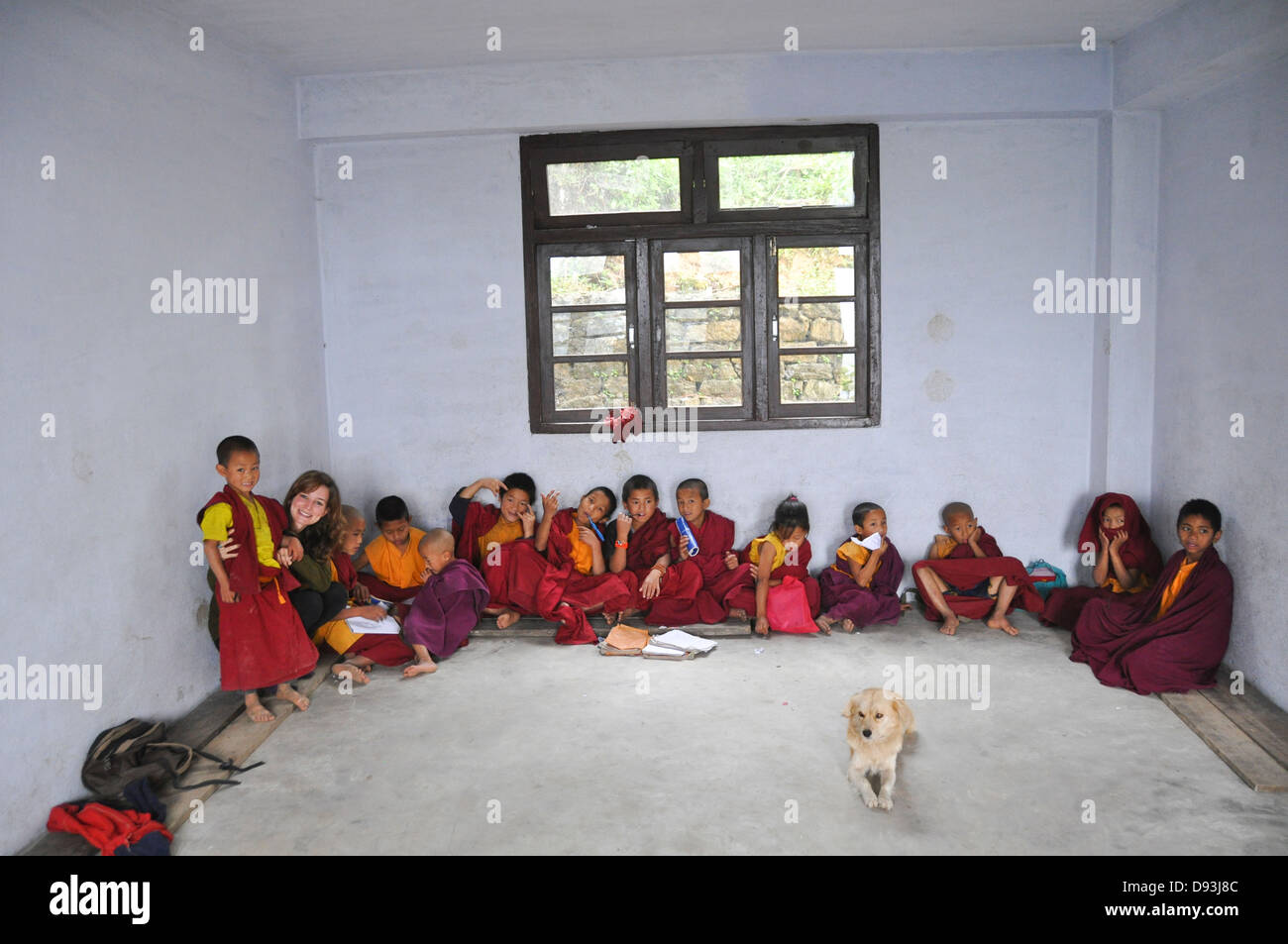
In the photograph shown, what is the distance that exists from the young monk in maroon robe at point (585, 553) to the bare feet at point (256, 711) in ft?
6.30

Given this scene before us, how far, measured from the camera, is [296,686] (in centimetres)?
531

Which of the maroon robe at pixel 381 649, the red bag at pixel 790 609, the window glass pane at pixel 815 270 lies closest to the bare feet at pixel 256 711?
the maroon robe at pixel 381 649

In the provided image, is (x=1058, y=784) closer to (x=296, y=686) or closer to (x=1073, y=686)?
(x=1073, y=686)

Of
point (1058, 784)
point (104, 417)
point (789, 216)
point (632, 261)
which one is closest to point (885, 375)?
point (789, 216)

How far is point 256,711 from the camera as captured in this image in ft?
16.0

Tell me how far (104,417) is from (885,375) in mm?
4566

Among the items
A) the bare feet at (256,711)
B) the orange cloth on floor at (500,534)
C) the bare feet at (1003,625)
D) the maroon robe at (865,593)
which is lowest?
the bare feet at (256,711)

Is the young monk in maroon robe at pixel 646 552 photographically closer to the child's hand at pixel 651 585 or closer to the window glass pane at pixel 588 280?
the child's hand at pixel 651 585

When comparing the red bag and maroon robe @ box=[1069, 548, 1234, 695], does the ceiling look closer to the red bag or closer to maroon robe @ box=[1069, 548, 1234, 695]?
maroon robe @ box=[1069, 548, 1234, 695]

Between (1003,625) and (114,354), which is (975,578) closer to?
(1003,625)

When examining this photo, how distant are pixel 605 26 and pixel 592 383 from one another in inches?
89.7

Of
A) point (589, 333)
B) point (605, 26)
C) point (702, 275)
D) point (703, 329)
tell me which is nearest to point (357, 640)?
point (589, 333)

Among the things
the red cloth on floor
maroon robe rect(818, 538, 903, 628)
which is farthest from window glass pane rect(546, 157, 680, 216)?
the red cloth on floor

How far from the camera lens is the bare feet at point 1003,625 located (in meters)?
5.97
